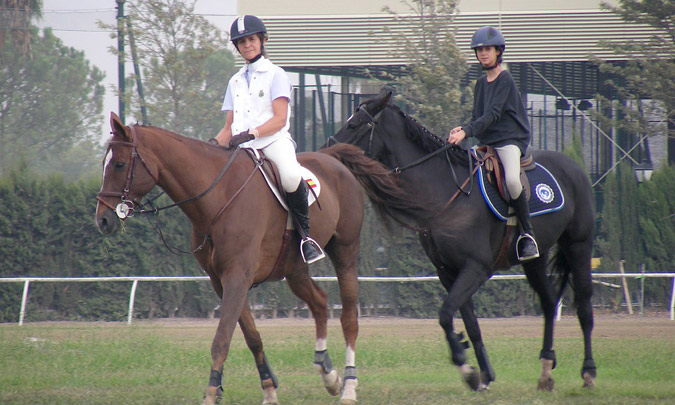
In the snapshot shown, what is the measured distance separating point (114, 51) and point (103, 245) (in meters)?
6.80

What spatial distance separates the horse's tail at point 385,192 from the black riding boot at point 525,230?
35.1 inches

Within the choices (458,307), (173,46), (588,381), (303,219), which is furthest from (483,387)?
(173,46)

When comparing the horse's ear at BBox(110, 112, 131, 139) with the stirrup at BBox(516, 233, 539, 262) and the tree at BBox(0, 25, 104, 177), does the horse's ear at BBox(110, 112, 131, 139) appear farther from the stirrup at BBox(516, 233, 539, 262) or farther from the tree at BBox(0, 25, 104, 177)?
the tree at BBox(0, 25, 104, 177)

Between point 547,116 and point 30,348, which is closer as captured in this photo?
point 30,348

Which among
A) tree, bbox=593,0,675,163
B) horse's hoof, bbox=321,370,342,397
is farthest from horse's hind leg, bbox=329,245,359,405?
tree, bbox=593,0,675,163

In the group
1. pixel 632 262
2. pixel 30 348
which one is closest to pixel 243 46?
pixel 30 348

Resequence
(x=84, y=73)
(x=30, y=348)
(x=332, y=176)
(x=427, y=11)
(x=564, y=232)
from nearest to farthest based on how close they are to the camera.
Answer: (x=332, y=176), (x=564, y=232), (x=30, y=348), (x=427, y=11), (x=84, y=73)

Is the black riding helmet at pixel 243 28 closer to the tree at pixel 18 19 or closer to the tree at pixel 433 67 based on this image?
the tree at pixel 433 67

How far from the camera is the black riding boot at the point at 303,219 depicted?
639 centimetres

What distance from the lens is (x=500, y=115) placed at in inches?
275

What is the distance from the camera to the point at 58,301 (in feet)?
51.0

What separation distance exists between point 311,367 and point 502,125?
3611 millimetres

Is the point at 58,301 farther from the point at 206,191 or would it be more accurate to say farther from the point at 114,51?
the point at 206,191

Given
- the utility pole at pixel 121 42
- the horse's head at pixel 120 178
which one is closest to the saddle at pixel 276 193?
the horse's head at pixel 120 178
